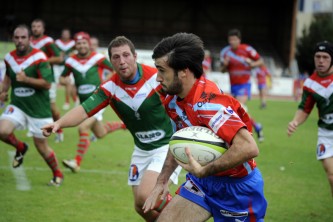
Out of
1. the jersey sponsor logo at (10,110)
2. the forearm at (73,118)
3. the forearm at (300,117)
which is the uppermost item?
the forearm at (73,118)

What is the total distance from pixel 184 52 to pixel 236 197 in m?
1.23

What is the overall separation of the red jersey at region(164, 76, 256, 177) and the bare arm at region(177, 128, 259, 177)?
0.21ft

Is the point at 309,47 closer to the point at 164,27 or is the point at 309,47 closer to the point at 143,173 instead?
the point at 164,27

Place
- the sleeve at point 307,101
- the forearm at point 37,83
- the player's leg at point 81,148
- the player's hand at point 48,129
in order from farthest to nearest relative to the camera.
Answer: the player's leg at point 81,148 → the forearm at point 37,83 → the sleeve at point 307,101 → the player's hand at point 48,129

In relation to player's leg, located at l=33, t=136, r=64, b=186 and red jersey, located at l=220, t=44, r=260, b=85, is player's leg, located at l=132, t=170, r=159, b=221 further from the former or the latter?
red jersey, located at l=220, t=44, r=260, b=85

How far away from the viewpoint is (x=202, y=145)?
405cm

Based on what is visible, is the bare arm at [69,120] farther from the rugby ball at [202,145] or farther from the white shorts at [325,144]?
the white shorts at [325,144]

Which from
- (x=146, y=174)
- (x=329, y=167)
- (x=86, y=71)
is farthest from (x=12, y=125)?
(x=329, y=167)

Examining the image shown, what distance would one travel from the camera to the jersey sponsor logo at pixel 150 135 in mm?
6414

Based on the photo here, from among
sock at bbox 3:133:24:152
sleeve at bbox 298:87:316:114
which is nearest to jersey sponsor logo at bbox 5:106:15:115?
sock at bbox 3:133:24:152

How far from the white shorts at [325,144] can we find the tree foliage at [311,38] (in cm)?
3257

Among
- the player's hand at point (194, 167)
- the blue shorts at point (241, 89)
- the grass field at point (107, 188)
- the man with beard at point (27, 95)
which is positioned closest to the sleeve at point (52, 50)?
the grass field at point (107, 188)

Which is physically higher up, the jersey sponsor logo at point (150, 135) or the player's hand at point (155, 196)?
the player's hand at point (155, 196)

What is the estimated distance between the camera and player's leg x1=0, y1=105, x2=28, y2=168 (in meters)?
8.44
